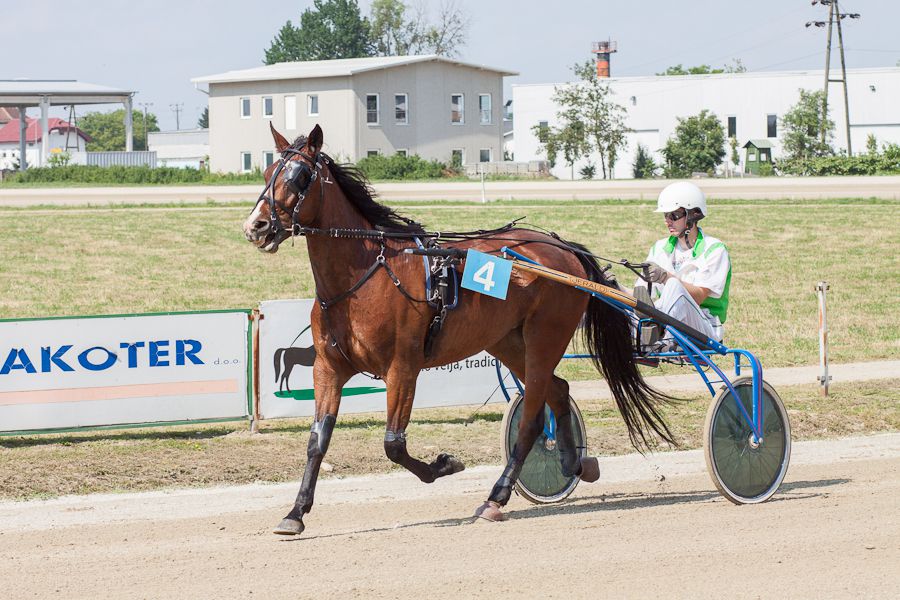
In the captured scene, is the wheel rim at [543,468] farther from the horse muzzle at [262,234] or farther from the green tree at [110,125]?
the green tree at [110,125]

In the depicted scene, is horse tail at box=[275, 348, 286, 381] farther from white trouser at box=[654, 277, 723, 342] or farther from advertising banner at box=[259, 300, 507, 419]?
white trouser at box=[654, 277, 723, 342]

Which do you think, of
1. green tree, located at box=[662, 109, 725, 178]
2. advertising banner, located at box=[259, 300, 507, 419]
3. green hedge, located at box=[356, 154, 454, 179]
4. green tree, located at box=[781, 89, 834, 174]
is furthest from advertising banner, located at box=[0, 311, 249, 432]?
green tree, located at box=[781, 89, 834, 174]

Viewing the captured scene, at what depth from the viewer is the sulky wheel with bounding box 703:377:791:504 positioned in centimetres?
696

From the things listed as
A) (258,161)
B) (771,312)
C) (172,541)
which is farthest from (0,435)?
(258,161)

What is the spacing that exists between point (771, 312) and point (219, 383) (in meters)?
9.34

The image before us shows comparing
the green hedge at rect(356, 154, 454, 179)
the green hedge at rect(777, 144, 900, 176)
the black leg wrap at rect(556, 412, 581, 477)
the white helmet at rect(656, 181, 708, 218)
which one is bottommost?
the black leg wrap at rect(556, 412, 581, 477)

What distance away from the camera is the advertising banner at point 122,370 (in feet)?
29.9

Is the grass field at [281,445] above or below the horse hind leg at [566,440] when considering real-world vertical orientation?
below

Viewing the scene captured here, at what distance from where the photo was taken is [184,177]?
46.0 m

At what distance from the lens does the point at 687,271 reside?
7332 millimetres

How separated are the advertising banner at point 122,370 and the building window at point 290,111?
43268 mm

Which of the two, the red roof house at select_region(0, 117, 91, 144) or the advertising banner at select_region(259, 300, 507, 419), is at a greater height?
the red roof house at select_region(0, 117, 91, 144)

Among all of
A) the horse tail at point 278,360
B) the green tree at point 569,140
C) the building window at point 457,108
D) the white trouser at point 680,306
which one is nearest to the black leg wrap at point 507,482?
the white trouser at point 680,306

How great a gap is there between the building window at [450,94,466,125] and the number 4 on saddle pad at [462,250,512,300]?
48009 millimetres
